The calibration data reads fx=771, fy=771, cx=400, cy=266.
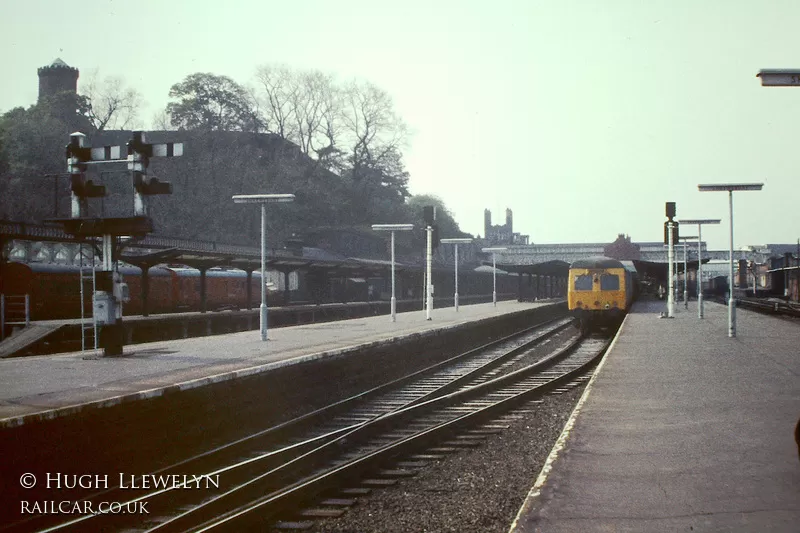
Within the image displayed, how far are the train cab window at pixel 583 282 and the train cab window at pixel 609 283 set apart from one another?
1.58 ft

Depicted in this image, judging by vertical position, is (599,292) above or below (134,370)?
above

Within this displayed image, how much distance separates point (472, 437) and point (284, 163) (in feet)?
184

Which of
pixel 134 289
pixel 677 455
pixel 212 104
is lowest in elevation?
pixel 677 455

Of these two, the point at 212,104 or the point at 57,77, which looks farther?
the point at 212,104

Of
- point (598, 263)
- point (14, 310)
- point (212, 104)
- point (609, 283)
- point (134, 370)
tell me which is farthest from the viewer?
point (212, 104)

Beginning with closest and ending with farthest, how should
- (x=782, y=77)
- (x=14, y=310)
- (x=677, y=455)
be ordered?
(x=677, y=455)
(x=782, y=77)
(x=14, y=310)

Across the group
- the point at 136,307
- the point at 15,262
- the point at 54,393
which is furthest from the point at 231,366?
the point at 136,307

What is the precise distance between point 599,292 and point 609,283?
Answer: 0.53 m

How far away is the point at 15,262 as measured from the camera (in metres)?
24.2

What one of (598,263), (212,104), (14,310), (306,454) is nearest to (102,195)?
(306,454)

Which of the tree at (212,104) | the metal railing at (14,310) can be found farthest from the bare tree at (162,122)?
the metal railing at (14,310)

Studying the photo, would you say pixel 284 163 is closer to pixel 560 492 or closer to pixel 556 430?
pixel 556 430

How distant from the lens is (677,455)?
6957 mm

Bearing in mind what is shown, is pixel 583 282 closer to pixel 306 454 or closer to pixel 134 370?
pixel 134 370
